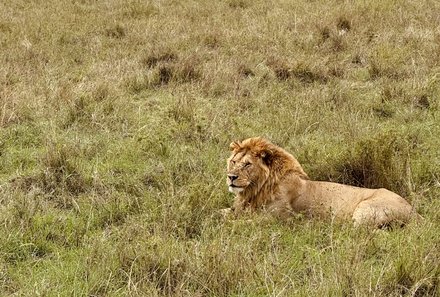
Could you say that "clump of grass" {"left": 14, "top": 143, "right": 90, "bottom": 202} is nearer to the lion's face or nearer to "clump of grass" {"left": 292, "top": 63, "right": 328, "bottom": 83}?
the lion's face

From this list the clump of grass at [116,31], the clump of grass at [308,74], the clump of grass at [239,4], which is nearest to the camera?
the clump of grass at [308,74]

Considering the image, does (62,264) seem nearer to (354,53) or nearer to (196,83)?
(196,83)

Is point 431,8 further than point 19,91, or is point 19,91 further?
point 431,8

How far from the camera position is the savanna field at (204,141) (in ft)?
12.3

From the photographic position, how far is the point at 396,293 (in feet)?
11.1

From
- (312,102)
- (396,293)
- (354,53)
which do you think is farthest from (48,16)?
(396,293)

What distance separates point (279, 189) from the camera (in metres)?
4.97

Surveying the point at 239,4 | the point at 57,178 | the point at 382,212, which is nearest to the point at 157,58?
the point at 57,178

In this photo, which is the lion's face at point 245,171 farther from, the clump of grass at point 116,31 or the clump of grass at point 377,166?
the clump of grass at point 116,31

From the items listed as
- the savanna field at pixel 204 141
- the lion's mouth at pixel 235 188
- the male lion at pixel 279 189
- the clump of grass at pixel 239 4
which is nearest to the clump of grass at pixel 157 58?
the savanna field at pixel 204 141

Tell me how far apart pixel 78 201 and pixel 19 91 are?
329cm

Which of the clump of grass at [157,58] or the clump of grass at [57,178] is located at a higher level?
the clump of grass at [57,178]

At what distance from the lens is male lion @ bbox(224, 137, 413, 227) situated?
4.80 meters

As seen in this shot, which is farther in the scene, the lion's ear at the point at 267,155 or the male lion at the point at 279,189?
the lion's ear at the point at 267,155
